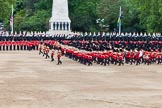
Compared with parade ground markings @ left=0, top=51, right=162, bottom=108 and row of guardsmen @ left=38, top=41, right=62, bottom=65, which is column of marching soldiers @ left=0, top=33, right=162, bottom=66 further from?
parade ground markings @ left=0, top=51, right=162, bottom=108

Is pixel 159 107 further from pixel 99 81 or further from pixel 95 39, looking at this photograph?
pixel 95 39

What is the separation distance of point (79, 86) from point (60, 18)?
5001 cm

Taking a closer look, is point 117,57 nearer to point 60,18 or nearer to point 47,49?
point 47,49

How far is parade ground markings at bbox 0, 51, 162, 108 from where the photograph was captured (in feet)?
80.2

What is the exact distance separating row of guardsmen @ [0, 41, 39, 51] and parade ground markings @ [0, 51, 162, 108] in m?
19.9

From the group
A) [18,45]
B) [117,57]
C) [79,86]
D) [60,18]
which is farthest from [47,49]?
[60,18]

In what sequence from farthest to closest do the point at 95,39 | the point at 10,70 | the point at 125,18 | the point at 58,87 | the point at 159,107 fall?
the point at 125,18 → the point at 95,39 → the point at 10,70 → the point at 58,87 → the point at 159,107

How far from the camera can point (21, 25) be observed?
327 feet

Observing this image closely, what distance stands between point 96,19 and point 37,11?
33.1 feet

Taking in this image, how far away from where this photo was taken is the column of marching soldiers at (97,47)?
149 ft

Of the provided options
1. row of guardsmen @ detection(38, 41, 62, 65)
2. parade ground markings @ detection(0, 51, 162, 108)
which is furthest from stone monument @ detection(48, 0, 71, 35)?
parade ground markings @ detection(0, 51, 162, 108)

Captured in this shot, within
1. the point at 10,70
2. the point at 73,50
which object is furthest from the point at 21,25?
the point at 10,70

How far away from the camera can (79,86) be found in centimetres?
3027

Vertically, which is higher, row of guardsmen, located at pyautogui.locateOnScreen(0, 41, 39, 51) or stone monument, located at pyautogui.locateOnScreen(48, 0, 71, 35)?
stone monument, located at pyautogui.locateOnScreen(48, 0, 71, 35)
